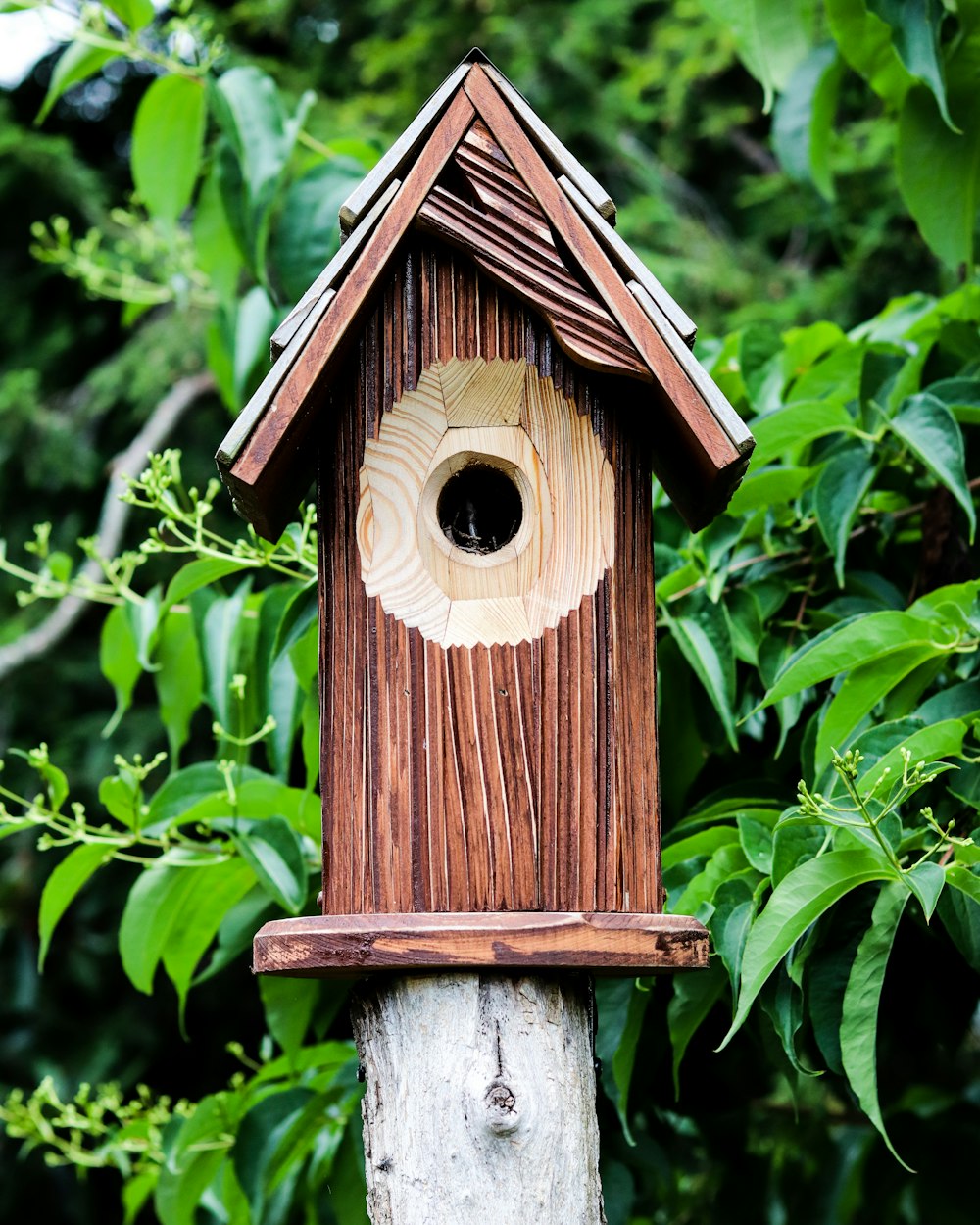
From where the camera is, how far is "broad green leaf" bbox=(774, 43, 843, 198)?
7.82ft

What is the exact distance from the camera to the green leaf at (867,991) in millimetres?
1583

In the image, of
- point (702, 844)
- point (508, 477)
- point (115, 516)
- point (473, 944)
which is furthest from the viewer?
point (115, 516)

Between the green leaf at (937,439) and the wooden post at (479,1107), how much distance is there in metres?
0.87

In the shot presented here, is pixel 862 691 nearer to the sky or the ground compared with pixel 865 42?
nearer to the ground

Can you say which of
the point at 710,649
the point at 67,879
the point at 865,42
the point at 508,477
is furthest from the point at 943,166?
the point at 67,879

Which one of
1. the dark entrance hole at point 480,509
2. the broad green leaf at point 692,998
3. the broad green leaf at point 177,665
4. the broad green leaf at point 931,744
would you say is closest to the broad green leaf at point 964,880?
the broad green leaf at point 931,744

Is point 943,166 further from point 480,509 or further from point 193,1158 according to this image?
point 193,1158

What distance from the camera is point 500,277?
1.60 meters

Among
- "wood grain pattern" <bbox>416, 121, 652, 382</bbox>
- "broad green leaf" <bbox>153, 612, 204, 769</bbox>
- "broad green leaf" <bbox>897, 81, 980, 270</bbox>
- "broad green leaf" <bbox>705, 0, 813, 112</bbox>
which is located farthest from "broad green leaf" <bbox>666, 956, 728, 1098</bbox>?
"broad green leaf" <bbox>705, 0, 813, 112</bbox>

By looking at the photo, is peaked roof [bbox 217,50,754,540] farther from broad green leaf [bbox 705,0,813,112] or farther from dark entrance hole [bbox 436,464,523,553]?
broad green leaf [bbox 705,0,813,112]

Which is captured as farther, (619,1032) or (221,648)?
(221,648)

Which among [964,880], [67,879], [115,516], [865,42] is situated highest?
[115,516]

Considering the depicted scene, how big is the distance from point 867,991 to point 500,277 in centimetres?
93

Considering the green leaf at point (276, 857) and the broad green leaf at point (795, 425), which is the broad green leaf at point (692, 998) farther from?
the broad green leaf at point (795, 425)
